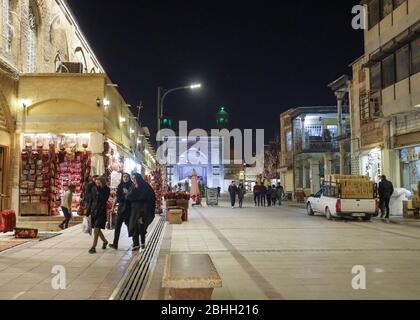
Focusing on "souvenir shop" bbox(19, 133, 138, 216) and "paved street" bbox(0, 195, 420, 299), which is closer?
"paved street" bbox(0, 195, 420, 299)

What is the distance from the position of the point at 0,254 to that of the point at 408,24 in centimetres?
1796

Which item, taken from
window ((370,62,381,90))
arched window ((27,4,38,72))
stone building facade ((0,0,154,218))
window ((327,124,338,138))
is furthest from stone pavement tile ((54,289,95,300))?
window ((327,124,338,138))

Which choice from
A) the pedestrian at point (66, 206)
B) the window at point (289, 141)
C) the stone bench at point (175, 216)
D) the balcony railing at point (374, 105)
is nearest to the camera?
the pedestrian at point (66, 206)

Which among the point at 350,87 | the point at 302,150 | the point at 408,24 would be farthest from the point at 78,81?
the point at 302,150

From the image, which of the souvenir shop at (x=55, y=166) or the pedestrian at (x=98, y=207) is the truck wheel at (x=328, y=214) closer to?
the souvenir shop at (x=55, y=166)

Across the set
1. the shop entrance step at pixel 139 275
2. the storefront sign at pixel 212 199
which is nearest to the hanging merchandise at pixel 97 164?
the shop entrance step at pixel 139 275

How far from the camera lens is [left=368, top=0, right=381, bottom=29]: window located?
23.8 m

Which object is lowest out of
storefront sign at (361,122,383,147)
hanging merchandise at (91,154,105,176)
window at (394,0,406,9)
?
hanging merchandise at (91,154,105,176)

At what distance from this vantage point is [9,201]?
749 inches

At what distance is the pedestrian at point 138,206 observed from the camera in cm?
1155

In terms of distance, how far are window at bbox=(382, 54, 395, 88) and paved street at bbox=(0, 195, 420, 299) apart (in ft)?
29.7

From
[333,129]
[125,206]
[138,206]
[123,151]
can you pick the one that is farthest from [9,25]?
[333,129]

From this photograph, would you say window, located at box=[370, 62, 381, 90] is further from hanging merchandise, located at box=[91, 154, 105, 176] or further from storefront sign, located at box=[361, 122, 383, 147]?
hanging merchandise, located at box=[91, 154, 105, 176]

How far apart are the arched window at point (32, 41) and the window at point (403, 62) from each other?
16313 mm
